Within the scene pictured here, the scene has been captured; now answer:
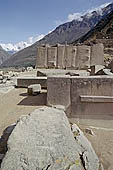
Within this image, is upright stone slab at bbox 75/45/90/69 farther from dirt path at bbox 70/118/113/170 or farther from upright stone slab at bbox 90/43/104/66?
dirt path at bbox 70/118/113/170

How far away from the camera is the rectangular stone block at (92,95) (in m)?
5.07

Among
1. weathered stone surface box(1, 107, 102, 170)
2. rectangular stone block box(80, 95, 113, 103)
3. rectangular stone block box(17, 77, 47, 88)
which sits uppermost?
rectangular stone block box(17, 77, 47, 88)

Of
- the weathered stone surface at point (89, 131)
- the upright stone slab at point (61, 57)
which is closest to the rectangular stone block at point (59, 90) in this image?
the weathered stone surface at point (89, 131)

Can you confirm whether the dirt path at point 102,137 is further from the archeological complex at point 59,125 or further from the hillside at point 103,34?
the hillside at point 103,34

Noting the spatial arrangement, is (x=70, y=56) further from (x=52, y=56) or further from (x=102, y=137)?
(x=102, y=137)

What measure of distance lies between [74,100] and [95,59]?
10704mm

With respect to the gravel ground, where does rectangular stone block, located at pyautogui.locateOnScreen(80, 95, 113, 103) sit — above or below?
above

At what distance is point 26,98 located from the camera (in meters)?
7.00

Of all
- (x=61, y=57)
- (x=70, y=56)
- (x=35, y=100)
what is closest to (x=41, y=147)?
(x=35, y=100)

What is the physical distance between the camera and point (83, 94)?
517 centimetres

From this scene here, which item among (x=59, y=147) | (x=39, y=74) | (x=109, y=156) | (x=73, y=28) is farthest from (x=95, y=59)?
(x=73, y=28)

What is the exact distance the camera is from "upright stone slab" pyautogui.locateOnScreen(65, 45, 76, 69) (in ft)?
50.1

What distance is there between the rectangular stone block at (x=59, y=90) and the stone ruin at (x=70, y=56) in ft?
32.5

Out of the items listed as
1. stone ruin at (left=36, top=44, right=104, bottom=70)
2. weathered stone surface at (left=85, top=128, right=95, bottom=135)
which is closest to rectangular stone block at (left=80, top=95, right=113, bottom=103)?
weathered stone surface at (left=85, top=128, right=95, bottom=135)
